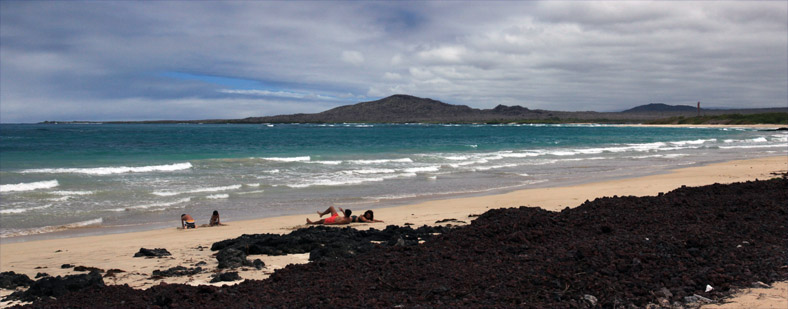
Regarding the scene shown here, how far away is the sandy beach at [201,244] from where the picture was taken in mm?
7652

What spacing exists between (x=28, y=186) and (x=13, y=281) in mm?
14580

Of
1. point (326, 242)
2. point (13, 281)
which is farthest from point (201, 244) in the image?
point (13, 281)

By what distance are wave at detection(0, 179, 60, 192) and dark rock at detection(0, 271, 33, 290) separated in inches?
532

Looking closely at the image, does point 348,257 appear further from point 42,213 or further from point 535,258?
point 42,213

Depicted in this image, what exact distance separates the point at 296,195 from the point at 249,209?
277 centimetres

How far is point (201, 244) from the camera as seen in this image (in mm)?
10164

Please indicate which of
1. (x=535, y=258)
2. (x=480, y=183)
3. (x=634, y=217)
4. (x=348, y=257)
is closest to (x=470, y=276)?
(x=535, y=258)

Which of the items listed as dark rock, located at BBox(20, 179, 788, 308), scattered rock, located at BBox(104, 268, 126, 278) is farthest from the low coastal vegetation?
scattered rock, located at BBox(104, 268, 126, 278)

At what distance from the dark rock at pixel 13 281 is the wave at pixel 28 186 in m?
13.5

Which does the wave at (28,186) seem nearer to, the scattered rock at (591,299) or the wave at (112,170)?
the wave at (112,170)

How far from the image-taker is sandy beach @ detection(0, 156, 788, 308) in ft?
25.1

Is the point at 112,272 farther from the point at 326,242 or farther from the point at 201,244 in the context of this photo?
the point at 326,242

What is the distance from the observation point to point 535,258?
648 centimetres

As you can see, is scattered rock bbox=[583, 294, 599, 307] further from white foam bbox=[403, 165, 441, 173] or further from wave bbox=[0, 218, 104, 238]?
white foam bbox=[403, 165, 441, 173]
